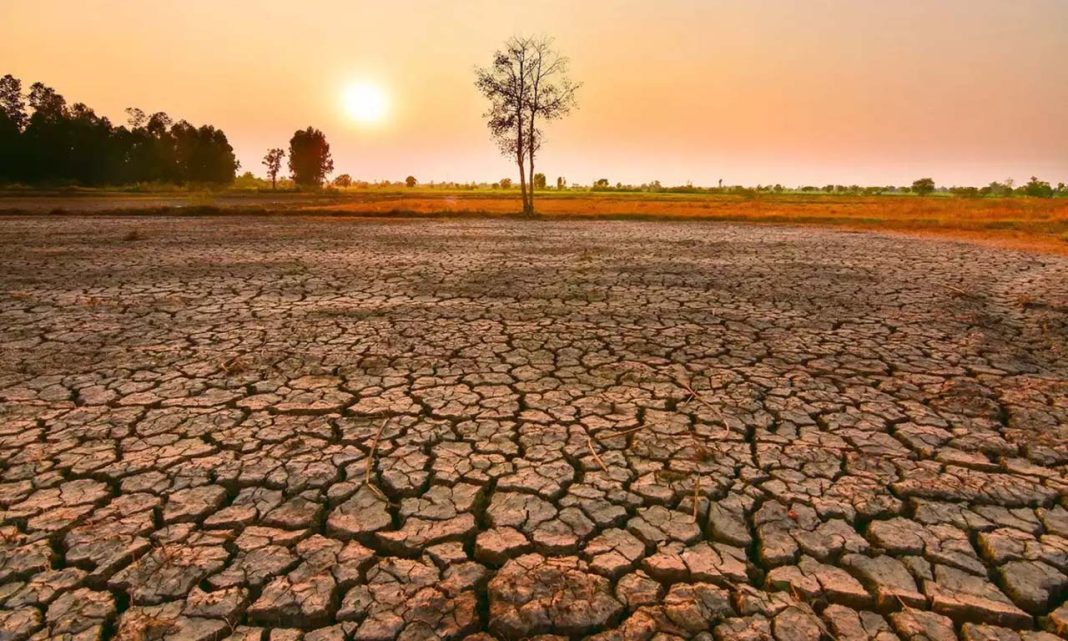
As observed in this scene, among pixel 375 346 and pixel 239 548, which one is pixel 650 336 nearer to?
pixel 375 346

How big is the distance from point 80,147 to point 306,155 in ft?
87.8

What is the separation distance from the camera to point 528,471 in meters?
3.02

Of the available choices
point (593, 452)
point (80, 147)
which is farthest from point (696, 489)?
point (80, 147)

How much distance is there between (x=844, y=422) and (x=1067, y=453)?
3.89 ft

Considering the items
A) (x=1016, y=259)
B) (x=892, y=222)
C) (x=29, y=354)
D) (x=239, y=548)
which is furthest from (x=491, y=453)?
(x=892, y=222)

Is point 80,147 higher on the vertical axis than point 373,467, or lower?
higher

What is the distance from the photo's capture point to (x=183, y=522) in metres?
2.54

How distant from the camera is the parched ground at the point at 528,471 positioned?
2072mm

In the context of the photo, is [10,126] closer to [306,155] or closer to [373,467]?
[306,155]

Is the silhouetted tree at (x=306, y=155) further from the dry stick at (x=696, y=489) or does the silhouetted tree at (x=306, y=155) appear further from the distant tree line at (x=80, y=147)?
the dry stick at (x=696, y=489)

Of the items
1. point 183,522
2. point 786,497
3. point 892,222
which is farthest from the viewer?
point 892,222

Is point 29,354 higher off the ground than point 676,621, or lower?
higher

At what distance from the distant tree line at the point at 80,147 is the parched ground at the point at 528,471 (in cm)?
5224

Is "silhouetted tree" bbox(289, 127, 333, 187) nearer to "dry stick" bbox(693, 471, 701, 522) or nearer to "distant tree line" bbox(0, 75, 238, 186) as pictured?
"distant tree line" bbox(0, 75, 238, 186)
